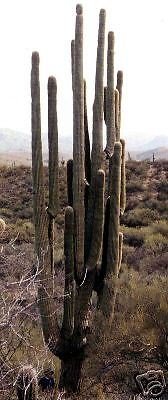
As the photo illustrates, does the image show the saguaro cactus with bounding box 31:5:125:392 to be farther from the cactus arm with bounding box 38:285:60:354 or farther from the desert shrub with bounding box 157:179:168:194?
the desert shrub with bounding box 157:179:168:194

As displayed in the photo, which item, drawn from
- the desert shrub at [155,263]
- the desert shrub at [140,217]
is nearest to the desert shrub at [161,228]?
the desert shrub at [140,217]

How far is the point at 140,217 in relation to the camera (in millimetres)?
18047

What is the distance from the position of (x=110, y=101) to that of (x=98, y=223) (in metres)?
1.78

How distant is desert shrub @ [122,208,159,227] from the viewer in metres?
17.8

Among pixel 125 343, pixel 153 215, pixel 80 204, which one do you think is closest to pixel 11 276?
pixel 125 343

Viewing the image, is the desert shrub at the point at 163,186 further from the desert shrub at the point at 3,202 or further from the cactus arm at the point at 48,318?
the cactus arm at the point at 48,318

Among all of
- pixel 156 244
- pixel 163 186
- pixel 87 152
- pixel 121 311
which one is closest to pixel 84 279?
pixel 87 152

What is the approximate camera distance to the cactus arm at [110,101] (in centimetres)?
710

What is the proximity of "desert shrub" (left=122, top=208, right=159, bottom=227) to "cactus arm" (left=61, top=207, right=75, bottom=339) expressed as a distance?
1147 cm

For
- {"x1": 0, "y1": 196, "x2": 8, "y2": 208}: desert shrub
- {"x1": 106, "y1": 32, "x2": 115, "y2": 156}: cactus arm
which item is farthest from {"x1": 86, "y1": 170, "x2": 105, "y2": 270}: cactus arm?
{"x1": 0, "y1": 196, "x2": 8, "y2": 208}: desert shrub

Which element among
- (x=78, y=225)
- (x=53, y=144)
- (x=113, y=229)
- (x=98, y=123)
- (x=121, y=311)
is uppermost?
(x=98, y=123)

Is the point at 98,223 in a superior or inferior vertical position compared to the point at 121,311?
superior

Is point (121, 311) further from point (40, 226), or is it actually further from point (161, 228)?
point (161, 228)

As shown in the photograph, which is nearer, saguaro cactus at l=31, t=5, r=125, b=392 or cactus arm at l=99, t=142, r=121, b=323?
saguaro cactus at l=31, t=5, r=125, b=392
